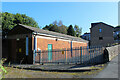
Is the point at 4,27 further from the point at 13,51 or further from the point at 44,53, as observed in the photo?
the point at 44,53

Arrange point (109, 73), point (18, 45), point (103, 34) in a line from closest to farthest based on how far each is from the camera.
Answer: point (109, 73) → point (18, 45) → point (103, 34)

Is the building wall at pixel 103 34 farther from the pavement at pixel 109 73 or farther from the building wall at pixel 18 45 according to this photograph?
the pavement at pixel 109 73

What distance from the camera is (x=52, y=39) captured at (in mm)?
14539

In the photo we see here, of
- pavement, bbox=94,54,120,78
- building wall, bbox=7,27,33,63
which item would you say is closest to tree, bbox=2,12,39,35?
building wall, bbox=7,27,33,63

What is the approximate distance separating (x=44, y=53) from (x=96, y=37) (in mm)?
31893

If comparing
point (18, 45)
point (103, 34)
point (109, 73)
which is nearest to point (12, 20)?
point (18, 45)

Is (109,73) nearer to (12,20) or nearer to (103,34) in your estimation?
(12,20)

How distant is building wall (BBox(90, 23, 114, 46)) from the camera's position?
126ft

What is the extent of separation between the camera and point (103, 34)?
128 ft

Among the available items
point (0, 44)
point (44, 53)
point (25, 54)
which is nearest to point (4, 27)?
point (0, 44)

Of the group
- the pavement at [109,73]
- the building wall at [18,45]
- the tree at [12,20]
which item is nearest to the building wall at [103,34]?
the tree at [12,20]

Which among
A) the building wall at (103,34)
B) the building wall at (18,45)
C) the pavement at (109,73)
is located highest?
the building wall at (103,34)

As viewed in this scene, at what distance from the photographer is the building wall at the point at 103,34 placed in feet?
126

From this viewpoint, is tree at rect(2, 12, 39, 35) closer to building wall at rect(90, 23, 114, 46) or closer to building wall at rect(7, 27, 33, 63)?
building wall at rect(7, 27, 33, 63)
